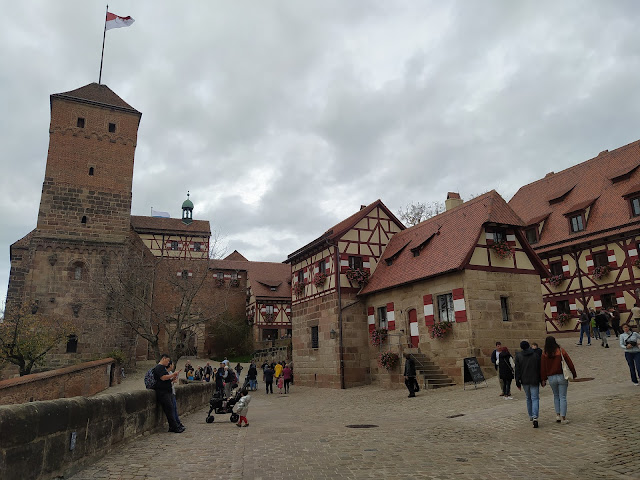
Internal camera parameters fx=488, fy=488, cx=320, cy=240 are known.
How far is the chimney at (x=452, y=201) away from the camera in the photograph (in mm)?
24078

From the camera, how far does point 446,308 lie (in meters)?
18.1

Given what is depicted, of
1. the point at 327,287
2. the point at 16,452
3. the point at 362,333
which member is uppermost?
the point at 327,287

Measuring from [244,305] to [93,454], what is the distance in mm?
43054

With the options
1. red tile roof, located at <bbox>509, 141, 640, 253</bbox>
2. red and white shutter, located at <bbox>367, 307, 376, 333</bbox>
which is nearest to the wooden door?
red and white shutter, located at <bbox>367, 307, 376, 333</bbox>

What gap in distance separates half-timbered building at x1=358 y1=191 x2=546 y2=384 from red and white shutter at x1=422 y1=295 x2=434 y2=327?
4cm

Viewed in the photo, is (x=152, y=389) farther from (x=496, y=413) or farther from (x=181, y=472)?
(x=496, y=413)

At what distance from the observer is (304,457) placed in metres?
6.86

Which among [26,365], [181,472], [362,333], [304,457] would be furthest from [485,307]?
[26,365]

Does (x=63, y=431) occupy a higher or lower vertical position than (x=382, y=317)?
lower

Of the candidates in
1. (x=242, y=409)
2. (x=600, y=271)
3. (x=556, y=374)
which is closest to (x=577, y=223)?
(x=600, y=271)

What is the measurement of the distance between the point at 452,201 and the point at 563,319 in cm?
797

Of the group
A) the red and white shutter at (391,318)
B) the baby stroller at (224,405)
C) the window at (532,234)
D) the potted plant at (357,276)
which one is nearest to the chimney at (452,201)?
the potted plant at (357,276)

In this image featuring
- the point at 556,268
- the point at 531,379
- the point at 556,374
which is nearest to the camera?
the point at 556,374

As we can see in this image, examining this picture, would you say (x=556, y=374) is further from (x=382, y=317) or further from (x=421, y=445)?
(x=382, y=317)
